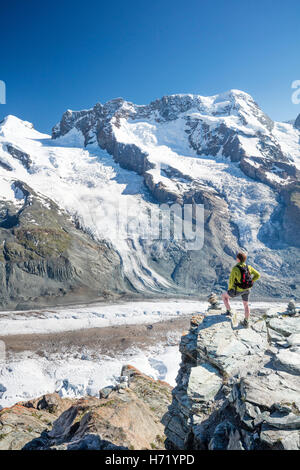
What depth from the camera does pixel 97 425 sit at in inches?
365

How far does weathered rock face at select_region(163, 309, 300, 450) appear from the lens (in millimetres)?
5305

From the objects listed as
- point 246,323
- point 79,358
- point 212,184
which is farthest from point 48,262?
point 212,184

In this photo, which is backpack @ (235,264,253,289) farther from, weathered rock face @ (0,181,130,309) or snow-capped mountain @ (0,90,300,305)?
snow-capped mountain @ (0,90,300,305)

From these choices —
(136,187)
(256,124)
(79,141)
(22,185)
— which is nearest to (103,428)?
(22,185)

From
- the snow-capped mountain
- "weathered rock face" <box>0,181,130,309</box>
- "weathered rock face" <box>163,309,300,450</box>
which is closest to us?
"weathered rock face" <box>163,309,300,450</box>

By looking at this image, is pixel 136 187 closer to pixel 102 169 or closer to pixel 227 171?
pixel 102 169

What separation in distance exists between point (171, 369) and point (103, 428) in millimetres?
31533

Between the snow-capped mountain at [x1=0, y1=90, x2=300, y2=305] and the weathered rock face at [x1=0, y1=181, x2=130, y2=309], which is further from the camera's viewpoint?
the snow-capped mountain at [x1=0, y1=90, x2=300, y2=305]

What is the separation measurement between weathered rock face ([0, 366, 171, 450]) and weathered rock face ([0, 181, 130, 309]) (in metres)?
56.0

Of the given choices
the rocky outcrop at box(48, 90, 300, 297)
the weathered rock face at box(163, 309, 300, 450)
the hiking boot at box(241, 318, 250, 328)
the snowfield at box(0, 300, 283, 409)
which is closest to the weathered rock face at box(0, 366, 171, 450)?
the weathered rock face at box(163, 309, 300, 450)

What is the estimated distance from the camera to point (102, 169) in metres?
153

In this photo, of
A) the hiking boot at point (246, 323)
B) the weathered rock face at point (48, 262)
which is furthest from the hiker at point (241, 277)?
the weathered rock face at point (48, 262)

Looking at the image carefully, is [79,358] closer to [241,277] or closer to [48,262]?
[241,277]

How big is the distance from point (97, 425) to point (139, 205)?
116 metres
